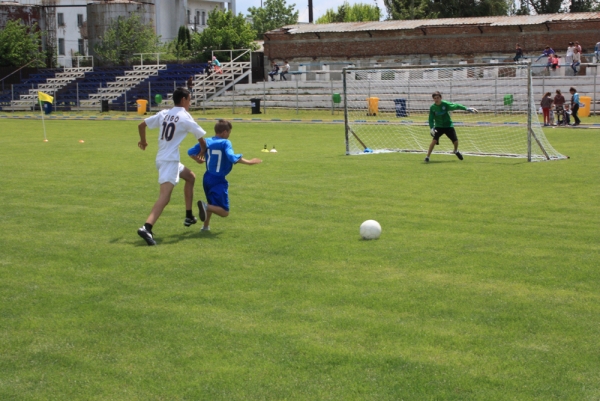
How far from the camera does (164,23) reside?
8738 cm

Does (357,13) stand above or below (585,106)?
above

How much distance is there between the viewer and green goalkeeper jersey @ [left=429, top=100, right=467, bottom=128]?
60.0ft

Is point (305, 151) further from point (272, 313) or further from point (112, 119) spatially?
→ point (112, 119)

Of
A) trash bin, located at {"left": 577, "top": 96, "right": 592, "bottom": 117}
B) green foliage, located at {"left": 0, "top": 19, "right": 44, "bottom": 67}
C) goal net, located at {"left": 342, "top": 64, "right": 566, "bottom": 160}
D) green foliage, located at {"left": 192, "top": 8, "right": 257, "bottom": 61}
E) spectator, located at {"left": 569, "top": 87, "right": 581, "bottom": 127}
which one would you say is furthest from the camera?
green foliage, located at {"left": 192, "top": 8, "right": 257, "bottom": 61}

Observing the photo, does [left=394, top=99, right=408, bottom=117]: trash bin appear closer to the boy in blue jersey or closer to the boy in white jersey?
the boy in blue jersey

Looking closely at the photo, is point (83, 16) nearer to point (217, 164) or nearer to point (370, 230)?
point (217, 164)

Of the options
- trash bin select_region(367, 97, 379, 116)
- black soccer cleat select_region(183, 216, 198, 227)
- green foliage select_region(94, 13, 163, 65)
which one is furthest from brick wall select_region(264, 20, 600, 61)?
black soccer cleat select_region(183, 216, 198, 227)

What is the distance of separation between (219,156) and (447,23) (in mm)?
44409

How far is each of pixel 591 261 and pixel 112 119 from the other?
3754 centimetres

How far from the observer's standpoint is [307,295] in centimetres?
713

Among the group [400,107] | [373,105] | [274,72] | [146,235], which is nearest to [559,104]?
[400,107]

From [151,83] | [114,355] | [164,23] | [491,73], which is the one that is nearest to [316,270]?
[114,355]

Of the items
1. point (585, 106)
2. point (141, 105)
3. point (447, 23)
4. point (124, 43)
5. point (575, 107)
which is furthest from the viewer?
point (124, 43)

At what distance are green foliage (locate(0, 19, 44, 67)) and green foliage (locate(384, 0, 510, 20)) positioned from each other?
32.6 m
